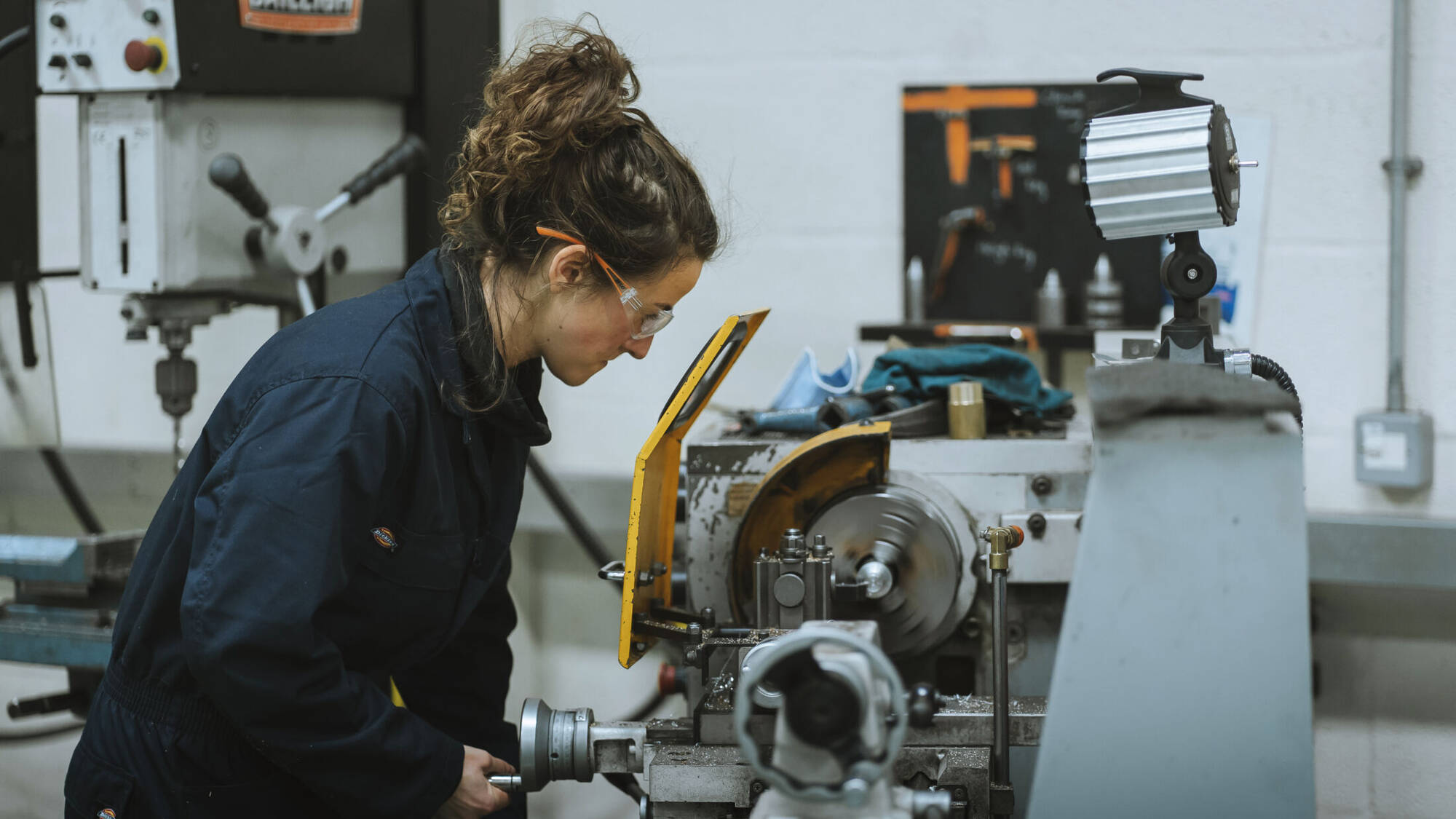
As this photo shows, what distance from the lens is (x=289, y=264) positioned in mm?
1625

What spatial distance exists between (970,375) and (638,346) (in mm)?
445

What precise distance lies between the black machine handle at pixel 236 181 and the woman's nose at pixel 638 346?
2.10ft

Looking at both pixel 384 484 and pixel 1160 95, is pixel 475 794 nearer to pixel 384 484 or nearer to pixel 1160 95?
pixel 384 484

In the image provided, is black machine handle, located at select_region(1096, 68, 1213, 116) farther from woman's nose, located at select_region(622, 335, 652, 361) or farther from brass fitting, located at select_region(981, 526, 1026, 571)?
woman's nose, located at select_region(622, 335, 652, 361)

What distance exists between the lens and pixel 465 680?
1.40 metres

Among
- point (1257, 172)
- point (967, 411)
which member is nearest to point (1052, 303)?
point (1257, 172)

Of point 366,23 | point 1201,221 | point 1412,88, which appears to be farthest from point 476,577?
point 1412,88

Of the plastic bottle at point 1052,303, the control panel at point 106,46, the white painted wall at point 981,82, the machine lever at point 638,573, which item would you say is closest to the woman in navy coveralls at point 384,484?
the machine lever at point 638,573

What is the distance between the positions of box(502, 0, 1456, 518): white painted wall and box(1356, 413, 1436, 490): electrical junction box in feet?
0.10

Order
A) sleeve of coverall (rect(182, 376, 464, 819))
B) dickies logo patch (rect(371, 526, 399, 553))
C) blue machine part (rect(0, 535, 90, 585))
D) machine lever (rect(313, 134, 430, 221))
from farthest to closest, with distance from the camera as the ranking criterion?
machine lever (rect(313, 134, 430, 221)) → blue machine part (rect(0, 535, 90, 585)) → dickies logo patch (rect(371, 526, 399, 553)) → sleeve of coverall (rect(182, 376, 464, 819))

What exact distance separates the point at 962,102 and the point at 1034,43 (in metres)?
0.14

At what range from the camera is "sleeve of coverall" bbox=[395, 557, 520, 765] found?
4.57 feet

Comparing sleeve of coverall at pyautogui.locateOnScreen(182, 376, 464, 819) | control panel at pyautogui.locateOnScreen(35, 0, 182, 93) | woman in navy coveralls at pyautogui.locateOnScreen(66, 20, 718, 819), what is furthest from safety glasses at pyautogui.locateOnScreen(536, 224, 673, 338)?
control panel at pyautogui.locateOnScreen(35, 0, 182, 93)

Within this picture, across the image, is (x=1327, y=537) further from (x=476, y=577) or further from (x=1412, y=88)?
(x=476, y=577)
